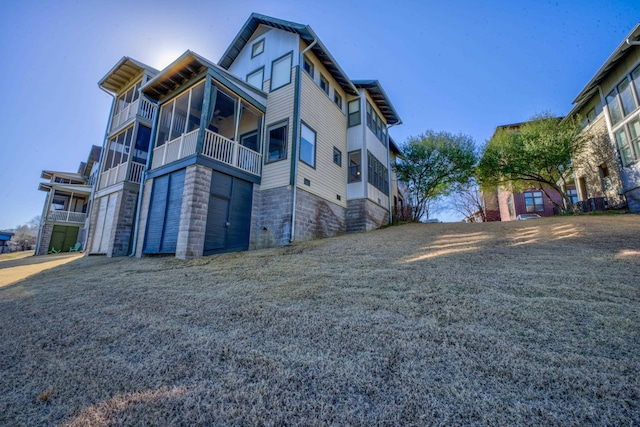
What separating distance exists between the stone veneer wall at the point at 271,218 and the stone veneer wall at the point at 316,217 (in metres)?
0.41

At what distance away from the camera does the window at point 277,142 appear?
986cm

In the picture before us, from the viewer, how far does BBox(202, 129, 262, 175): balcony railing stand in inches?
327

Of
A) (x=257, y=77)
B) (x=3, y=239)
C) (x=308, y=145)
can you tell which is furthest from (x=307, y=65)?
(x=3, y=239)

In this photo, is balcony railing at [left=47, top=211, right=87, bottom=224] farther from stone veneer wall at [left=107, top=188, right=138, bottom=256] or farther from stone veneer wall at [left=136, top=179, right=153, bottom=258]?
stone veneer wall at [left=136, top=179, right=153, bottom=258]

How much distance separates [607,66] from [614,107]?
1.91 metres

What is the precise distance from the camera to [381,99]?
1471cm

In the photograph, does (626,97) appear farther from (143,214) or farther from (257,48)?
(143,214)

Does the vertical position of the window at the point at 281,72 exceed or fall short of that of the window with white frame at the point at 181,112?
it exceeds it

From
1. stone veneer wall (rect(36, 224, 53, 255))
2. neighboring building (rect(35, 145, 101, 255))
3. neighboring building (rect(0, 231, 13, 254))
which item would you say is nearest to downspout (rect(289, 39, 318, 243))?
neighboring building (rect(35, 145, 101, 255))

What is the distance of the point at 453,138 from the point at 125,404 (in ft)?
57.3

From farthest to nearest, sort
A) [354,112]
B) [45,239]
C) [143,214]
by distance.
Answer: [45,239]
[354,112]
[143,214]

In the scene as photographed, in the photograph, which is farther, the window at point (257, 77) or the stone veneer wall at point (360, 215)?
the stone veneer wall at point (360, 215)

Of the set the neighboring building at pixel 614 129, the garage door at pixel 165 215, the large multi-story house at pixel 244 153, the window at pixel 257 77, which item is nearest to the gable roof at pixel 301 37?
the large multi-story house at pixel 244 153

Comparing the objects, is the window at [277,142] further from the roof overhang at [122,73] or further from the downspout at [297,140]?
the roof overhang at [122,73]
